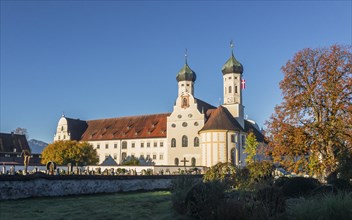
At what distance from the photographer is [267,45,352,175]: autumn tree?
24734 millimetres

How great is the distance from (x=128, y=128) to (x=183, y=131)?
13827mm

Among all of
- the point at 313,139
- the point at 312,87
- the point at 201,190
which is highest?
the point at 312,87

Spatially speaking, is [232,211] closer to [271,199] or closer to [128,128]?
[271,199]

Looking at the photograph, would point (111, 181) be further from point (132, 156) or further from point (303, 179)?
point (132, 156)

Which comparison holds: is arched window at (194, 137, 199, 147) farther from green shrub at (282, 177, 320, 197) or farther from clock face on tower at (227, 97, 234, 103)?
green shrub at (282, 177, 320, 197)

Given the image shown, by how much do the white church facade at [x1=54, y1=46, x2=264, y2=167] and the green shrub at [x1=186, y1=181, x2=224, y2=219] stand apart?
45185 mm

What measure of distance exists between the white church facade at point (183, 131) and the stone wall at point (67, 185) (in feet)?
92.1

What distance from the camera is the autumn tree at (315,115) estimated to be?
24.7m

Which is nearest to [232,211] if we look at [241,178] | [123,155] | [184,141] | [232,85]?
[241,178]

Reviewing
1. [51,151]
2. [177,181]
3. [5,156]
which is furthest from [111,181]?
[5,156]

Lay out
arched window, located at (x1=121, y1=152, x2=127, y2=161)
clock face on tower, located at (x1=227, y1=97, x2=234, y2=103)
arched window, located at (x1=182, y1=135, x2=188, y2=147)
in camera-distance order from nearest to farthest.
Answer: arched window, located at (x1=182, y1=135, x2=188, y2=147) < clock face on tower, located at (x1=227, y1=97, x2=234, y2=103) < arched window, located at (x1=121, y1=152, x2=127, y2=161)

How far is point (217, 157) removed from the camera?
58.7 metres

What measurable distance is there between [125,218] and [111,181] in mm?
14178

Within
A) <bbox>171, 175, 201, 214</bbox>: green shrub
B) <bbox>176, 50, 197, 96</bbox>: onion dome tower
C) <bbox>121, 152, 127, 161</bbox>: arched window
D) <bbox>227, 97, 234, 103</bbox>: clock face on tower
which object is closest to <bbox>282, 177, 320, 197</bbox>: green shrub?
<bbox>171, 175, 201, 214</bbox>: green shrub
